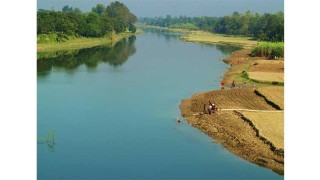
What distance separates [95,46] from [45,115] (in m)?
38.1

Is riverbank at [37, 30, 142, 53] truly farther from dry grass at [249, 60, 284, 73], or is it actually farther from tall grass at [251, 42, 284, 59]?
dry grass at [249, 60, 284, 73]

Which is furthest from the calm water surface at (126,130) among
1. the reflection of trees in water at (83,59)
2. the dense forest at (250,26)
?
the dense forest at (250,26)

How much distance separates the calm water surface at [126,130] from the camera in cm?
1309

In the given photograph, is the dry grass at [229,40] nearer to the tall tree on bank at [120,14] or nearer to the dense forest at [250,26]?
the dense forest at [250,26]

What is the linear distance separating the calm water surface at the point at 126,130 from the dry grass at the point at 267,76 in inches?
106

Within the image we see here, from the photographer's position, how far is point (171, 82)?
2847cm

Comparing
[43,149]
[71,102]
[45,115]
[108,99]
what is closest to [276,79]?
[108,99]

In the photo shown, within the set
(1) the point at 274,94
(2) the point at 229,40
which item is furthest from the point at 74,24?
(1) the point at 274,94

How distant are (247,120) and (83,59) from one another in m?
26.9

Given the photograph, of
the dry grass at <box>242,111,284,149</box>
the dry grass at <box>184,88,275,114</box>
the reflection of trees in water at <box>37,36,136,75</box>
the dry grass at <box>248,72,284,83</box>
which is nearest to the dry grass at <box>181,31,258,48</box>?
the reflection of trees in water at <box>37,36,136,75</box>

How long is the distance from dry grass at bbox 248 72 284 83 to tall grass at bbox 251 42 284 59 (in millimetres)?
10670

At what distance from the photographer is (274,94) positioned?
21.8m

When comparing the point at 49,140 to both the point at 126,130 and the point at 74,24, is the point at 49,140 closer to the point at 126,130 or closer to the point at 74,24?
the point at 126,130

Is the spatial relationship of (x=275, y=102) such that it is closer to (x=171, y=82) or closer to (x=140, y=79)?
(x=171, y=82)
